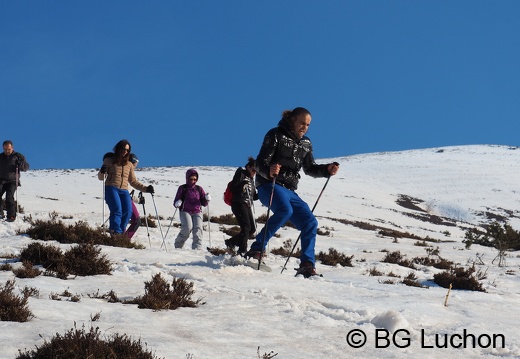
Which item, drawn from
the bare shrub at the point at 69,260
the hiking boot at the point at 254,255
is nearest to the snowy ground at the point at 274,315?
the bare shrub at the point at 69,260

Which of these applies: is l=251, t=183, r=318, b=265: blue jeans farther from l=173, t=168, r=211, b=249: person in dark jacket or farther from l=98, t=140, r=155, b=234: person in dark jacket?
l=173, t=168, r=211, b=249: person in dark jacket

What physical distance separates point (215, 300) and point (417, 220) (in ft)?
130

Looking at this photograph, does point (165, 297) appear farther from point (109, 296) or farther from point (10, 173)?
point (10, 173)

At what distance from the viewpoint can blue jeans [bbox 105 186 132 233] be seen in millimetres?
10047

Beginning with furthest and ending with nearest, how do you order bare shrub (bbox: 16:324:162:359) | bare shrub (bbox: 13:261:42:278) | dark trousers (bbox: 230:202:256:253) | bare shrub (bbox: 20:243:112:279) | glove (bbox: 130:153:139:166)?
glove (bbox: 130:153:139:166) < dark trousers (bbox: 230:202:256:253) < bare shrub (bbox: 20:243:112:279) < bare shrub (bbox: 13:261:42:278) < bare shrub (bbox: 16:324:162:359)

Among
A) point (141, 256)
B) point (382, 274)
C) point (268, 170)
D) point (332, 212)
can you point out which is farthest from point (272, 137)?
point (332, 212)

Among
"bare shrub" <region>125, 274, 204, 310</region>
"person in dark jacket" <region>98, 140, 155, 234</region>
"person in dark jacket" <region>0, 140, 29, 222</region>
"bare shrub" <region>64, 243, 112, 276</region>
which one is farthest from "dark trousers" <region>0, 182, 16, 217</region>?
"bare shrub" <region>125, 274, 204, 310</region>

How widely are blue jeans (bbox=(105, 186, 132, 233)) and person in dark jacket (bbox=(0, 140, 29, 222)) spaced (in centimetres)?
487

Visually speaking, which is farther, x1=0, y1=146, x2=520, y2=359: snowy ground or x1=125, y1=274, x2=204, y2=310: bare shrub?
x1=125, y1=274, x2=204, y2=310: bare shrub

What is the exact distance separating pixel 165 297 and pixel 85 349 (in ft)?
5.48

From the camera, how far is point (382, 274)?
9.48 m

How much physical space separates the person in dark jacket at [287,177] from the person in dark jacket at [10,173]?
9.06m

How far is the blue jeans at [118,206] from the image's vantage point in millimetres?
10047

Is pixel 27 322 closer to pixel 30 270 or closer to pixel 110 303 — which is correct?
pixel 110 303
